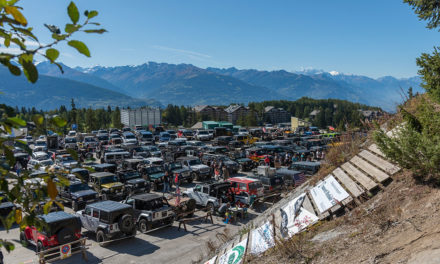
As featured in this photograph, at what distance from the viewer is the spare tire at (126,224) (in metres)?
12.4

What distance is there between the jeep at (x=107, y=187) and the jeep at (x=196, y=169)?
6.15 m

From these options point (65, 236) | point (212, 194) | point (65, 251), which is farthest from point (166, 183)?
point (65, 251)

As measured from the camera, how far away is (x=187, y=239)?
13242mm

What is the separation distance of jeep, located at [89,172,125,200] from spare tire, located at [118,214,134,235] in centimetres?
598

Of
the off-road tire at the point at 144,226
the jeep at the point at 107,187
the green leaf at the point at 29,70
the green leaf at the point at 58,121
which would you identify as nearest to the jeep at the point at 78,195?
the jeep at the point at 107,187

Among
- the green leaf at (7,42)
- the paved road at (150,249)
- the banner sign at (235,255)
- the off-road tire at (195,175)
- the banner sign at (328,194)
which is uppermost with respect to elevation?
the green leaf at (7,42)

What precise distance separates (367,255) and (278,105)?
139 metres

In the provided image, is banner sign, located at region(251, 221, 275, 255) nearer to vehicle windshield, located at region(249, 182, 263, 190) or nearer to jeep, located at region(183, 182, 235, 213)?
jeep, located at region(183, 182, 235, 213)

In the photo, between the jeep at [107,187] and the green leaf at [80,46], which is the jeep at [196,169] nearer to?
the jeep at [107,187]

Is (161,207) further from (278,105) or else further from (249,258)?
(278,105)

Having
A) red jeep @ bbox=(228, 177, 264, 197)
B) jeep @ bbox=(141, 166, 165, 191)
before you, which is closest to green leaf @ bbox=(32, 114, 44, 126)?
red jeep @ bbox=(228, 177, 264, 197)

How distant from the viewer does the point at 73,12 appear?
1769mm

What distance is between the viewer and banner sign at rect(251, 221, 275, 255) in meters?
7.10

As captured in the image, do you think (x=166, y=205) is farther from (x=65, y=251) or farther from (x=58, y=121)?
(x=58, y=121)
